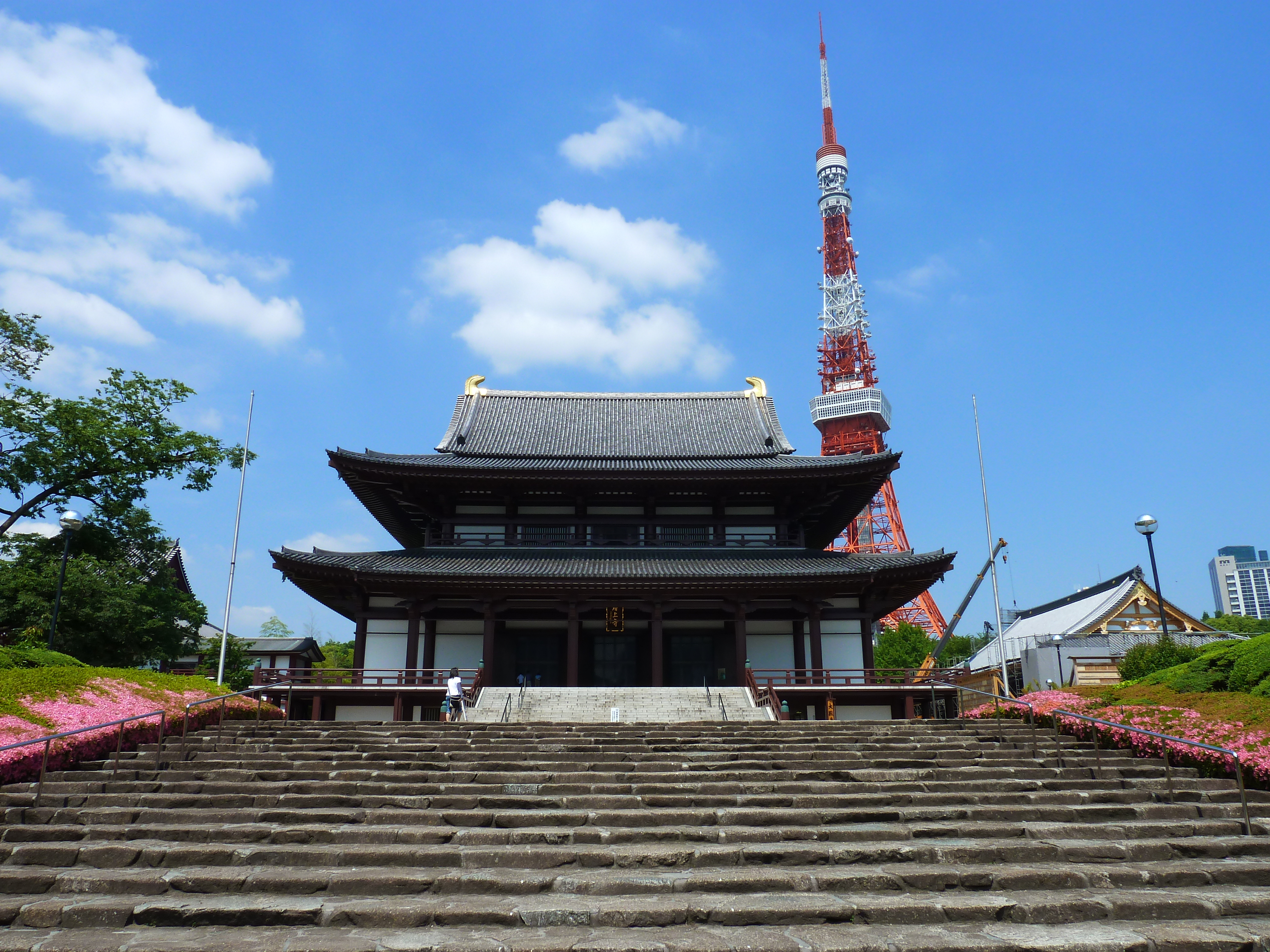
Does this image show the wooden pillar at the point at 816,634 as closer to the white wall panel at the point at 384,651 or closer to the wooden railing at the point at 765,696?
the wooden railing at the point at 765,696

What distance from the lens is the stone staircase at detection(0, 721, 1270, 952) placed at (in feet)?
24.7

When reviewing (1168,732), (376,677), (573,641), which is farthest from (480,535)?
(1168,732)

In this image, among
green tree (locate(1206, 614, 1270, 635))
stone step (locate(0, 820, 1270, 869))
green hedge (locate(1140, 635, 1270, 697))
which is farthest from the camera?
green tree (locate(1206, 614, 1270, 635))

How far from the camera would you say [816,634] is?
2653 centimetres

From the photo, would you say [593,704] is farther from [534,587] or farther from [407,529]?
[407,529]

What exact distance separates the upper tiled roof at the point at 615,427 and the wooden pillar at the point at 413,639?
7.66 metres

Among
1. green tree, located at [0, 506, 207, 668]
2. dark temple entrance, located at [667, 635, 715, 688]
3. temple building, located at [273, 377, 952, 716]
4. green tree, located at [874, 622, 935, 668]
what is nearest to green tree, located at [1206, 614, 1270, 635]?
green tree, located at [874, 622, 935, 668]

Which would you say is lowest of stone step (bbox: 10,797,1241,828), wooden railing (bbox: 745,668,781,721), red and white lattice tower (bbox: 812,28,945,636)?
stone step (bbox: 10,797,1241,828)

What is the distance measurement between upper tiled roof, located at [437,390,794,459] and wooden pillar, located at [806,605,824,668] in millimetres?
7542

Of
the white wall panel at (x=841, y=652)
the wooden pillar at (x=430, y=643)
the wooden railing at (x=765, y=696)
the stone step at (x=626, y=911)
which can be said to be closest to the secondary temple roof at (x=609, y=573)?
the wooden pillar at (x=430, y=643)

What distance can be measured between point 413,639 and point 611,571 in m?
7.30

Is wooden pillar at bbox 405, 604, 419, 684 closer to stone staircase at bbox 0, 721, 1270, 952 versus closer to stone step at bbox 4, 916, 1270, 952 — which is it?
stone staircase at bbox 0, 721, 1270, 952

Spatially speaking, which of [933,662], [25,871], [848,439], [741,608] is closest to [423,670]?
[741,608]

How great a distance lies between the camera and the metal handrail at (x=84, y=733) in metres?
11.6
